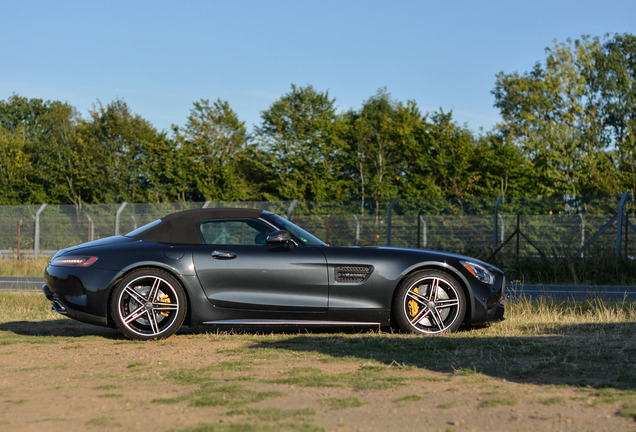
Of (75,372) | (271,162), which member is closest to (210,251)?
(75,372)

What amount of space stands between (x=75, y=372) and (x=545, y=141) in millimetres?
41285

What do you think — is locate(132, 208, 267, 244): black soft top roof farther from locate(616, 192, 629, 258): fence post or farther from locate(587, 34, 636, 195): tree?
locate(587, 34, 636, 195): tree

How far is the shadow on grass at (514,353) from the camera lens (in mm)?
5520

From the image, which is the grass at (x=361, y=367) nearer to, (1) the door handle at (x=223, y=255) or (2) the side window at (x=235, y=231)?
(1) the door handle at (x=223, y=255)

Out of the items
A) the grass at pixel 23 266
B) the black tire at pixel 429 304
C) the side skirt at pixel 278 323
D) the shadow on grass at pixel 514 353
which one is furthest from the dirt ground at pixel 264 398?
the grass at pixel 23 266

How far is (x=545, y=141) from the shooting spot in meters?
44.1

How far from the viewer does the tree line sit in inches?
1598

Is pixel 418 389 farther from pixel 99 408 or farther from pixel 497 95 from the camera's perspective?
pixel 497 95

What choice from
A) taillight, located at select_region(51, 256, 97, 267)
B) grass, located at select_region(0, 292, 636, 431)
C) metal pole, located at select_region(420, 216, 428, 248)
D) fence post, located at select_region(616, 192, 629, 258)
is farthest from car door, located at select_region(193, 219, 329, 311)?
metal pole, located at select_region(420, 216, 428, 248)

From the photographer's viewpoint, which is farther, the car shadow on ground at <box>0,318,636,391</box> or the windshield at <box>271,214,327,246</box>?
the windshield at <box>271,214,327,246</box>

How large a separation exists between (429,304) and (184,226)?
267cm

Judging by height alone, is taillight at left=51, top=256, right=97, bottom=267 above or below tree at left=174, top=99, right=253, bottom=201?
below

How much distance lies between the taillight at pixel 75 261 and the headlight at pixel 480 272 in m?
3.82

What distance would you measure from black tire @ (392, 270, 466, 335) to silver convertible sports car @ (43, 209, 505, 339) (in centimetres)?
1
